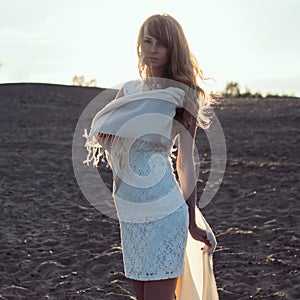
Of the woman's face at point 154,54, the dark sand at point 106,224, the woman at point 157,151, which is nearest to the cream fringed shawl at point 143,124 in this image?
the woman at point 157,151

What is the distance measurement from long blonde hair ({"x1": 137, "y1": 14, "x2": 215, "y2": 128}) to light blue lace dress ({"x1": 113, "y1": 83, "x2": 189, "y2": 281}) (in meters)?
0.20

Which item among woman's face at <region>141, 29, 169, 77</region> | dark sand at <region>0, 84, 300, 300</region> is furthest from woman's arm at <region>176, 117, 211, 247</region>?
dark sand at <region>0, 84, 300, 300</region>

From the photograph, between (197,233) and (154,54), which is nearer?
(154,54)

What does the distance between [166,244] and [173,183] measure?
0.23 meters

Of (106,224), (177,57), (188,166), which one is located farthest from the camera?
(106,224)

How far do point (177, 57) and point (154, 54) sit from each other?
9 cm

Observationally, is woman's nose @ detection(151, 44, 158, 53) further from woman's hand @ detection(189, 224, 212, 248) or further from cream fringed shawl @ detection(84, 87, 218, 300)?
woman's hand @ detection(189, 224, 212, 248)

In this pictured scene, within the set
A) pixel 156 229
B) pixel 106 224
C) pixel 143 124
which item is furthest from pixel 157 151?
pixel 106 224

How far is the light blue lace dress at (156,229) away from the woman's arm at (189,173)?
62 millimetres

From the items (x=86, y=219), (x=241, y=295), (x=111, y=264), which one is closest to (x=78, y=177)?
(x=86, y=219)

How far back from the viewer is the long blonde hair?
Result: 8.27ft

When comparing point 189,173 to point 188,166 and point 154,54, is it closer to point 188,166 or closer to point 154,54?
point 188,166

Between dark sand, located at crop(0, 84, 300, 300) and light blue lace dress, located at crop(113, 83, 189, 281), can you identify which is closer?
light blue lace dress, located at crop(113, 83, 189, 281)

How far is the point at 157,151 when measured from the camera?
2590mm
